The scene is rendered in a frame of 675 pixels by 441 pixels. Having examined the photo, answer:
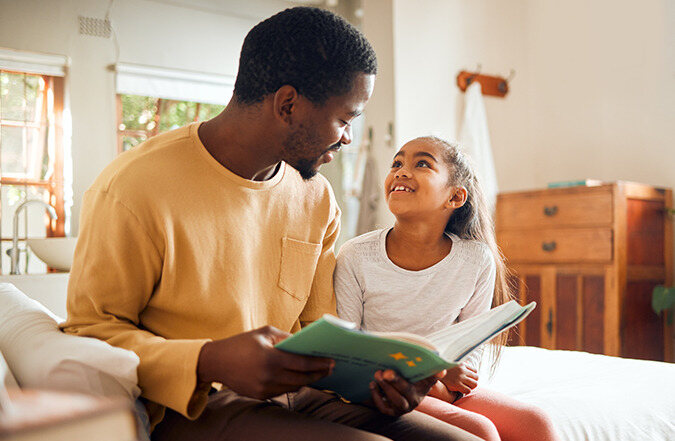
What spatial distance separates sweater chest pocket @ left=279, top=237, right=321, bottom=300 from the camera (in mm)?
1148

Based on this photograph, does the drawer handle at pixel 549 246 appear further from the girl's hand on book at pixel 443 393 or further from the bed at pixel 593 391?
the girl's hand on book at pixel 443 393

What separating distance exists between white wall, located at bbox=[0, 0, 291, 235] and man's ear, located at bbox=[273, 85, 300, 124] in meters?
3.26

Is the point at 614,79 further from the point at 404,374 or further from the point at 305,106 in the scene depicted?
the point at 404,374

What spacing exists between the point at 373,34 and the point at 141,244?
299cm

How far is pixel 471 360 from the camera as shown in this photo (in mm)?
1305

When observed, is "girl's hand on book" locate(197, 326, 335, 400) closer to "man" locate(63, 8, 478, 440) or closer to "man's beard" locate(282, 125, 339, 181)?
"man" locate(63, 8, 478, 440)

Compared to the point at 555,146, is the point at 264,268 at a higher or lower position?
lower

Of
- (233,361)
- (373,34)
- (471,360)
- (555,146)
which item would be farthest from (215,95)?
(233,361)

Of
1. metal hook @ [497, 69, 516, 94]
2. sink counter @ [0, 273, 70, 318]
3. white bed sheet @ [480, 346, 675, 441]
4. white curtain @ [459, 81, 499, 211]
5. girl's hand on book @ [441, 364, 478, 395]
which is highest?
metal hook @ [497, 69, 516, 94]

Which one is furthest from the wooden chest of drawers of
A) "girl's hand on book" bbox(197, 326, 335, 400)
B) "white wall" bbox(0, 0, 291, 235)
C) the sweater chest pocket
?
"white wall" bbox(0, 0, 291, 235)

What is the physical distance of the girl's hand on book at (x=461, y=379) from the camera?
1167 millimetres

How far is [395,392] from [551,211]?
2315 mm

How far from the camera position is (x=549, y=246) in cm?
297

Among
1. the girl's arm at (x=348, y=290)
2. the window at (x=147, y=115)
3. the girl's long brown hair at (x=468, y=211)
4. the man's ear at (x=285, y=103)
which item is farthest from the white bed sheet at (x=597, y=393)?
the window at (x=147, y=115)
